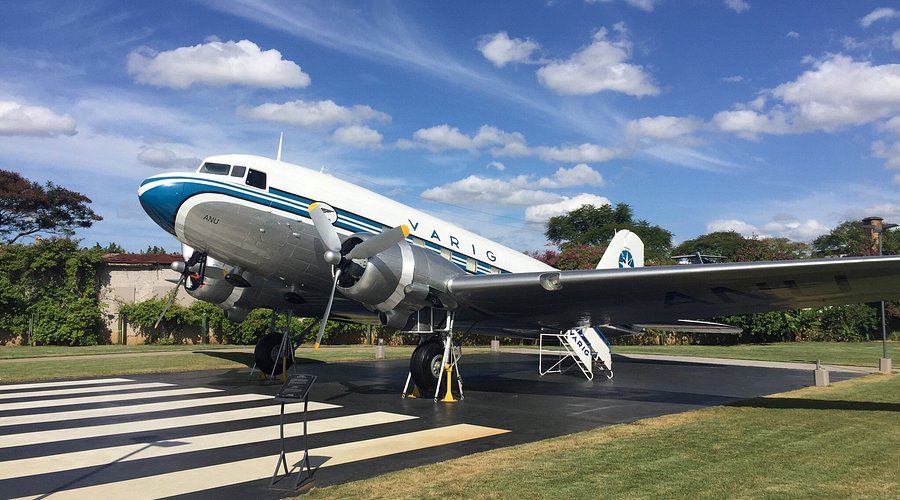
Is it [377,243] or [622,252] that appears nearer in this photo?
[377,243]

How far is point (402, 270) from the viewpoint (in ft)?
41.9

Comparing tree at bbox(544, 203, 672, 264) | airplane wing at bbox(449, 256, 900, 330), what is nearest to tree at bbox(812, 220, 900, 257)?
tree at bbox(544, 203, 672, 264)

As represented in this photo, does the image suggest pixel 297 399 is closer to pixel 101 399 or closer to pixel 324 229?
pixel 324 229

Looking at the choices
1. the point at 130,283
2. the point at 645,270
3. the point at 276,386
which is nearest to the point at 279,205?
the point at 276,386

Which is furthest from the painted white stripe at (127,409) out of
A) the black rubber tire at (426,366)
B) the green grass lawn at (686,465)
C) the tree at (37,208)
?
the tree at (37,208)

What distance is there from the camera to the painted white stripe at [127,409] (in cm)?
1130

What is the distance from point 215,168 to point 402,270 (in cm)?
421

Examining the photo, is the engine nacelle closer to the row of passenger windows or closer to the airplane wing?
the airplane wing

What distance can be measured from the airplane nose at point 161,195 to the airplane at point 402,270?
2cm

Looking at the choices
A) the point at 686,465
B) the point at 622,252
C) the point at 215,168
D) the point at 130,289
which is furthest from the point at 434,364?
the point at 130,289

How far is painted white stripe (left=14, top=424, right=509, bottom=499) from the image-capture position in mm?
6641

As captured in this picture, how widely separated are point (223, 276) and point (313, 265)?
4.55 m

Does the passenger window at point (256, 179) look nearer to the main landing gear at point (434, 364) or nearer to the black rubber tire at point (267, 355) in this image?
the main landing gear at point (434, 364)

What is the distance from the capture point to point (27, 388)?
1583 cm
